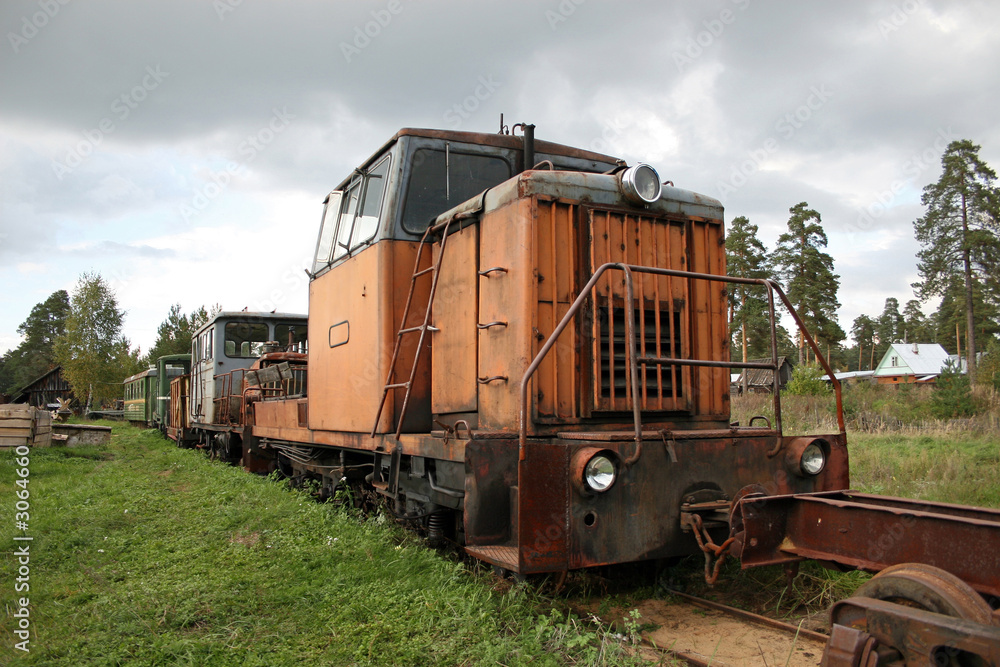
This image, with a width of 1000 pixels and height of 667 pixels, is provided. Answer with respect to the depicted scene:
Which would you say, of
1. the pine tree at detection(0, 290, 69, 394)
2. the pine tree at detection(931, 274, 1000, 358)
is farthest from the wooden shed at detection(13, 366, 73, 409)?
the pine tree at detection(931, 274, 1000, 358)

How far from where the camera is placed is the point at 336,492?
20.3 ft

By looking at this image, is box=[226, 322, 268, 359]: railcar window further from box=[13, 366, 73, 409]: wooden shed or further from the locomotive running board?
box=[13, 366, 73, 409]: wooden shed

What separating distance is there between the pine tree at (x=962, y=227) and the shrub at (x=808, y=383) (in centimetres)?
1146

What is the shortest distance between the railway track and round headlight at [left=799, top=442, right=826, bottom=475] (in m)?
0.98

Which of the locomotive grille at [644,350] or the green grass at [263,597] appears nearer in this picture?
the green grass at [263,597]

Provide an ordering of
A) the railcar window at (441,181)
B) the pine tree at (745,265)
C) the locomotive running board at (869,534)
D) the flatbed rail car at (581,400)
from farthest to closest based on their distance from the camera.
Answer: the pine tree at (745,265), the railcar window at (441,181), the flatbed rail car at (581,400), the locomotive running board at (869,534)

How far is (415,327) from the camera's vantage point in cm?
494

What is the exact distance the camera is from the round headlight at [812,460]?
161 inches

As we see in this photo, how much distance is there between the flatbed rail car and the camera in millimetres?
2789

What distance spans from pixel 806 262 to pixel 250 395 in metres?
30.8

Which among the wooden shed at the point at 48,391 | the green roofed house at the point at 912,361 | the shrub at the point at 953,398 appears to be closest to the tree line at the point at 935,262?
the shrub at the point at 953,398

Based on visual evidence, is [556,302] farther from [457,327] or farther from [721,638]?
[721,638]

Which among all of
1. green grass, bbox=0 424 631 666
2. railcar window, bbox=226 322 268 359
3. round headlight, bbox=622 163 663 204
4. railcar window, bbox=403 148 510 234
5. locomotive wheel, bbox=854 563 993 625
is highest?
railcar window, bbox=403 148 510 234

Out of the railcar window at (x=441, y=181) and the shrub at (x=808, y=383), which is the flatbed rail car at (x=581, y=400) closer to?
the railcar window at (x=441, y=181)
